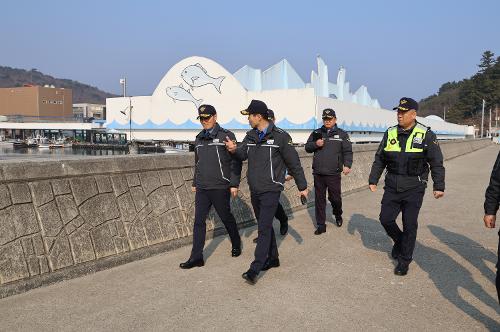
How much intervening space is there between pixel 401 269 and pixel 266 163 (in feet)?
6.17

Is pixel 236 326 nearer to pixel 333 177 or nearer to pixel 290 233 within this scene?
pixel 290 233

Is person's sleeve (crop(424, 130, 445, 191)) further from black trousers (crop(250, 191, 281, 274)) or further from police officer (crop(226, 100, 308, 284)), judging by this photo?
black trousers (crop(250, 191, 281, 274))

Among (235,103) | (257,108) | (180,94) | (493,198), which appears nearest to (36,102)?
(180,94)

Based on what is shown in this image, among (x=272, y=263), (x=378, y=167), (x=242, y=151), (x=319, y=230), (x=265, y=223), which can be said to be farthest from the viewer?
(x=319, y=230)

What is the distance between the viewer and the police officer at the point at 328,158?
6773 millimetres

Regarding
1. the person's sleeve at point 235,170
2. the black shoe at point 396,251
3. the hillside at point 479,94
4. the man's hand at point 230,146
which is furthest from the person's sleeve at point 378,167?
the hillside at point 479,94

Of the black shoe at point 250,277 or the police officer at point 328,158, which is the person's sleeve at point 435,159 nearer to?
the police officer at point 328,158

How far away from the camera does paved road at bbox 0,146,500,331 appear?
3.42 meters

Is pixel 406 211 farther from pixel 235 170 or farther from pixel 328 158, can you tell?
pixel 328 158

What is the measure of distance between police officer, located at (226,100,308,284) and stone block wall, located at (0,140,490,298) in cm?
Result: 155

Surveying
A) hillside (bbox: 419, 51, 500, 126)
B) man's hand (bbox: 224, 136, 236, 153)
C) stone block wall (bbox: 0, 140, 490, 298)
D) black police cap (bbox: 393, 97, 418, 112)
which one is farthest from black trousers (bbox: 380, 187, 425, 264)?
hillside (bbox: 419, 51, 500, 126)

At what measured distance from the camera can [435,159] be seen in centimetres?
467

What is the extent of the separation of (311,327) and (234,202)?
3903mm

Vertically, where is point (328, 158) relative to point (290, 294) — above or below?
above
